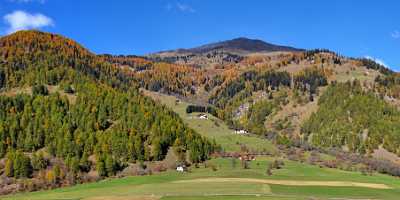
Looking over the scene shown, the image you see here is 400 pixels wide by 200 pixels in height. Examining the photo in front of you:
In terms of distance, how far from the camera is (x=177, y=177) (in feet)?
580

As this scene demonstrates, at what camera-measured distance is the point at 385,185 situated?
160500 millimetres

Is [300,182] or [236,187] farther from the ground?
[300,182]

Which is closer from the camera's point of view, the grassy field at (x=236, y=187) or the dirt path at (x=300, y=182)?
the grassy field at (x=236, y=187)

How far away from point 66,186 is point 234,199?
73.0m

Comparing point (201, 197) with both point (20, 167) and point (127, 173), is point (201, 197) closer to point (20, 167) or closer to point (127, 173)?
point (127, 173)

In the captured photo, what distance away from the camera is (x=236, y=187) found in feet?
472

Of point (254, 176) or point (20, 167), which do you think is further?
point (20, 167)

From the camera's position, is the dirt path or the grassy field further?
the dirt path

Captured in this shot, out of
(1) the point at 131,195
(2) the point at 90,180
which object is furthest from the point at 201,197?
(2) the point at 90,180

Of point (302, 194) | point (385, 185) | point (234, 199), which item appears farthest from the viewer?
point (385, 185)

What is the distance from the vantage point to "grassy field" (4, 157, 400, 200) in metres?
133

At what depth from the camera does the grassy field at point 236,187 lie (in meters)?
133

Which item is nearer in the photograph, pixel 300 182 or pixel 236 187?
pixel 236 187

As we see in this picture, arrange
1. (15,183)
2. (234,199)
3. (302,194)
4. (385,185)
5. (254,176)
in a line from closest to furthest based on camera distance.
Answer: (234,199), (302,194), (385,185), (254,176), (15,183)
